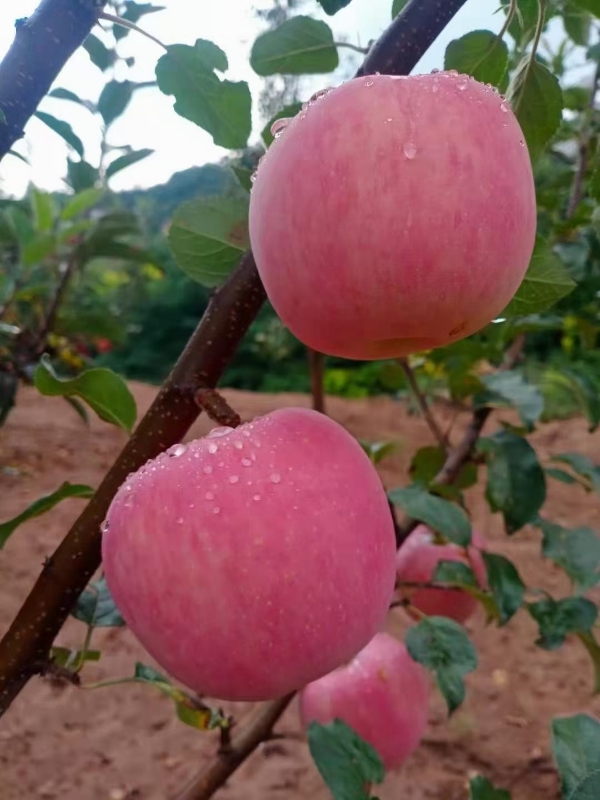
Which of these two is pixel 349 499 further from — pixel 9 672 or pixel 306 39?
pixel 306 39

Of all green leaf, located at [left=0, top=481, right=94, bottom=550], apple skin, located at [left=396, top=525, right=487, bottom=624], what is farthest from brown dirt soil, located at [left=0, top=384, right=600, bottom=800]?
green leaf, located at [left=0, top=481, right=94, bottom=550]

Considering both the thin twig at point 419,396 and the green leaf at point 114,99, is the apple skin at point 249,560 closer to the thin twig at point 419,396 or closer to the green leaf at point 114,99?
the thin twig at point 419,396

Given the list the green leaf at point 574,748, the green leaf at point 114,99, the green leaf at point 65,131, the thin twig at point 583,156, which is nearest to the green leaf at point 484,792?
the green leaf at point 574,748

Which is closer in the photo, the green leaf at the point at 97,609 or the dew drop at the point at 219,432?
the dew drop at the point at 219,432

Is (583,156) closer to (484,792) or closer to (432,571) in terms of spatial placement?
(432,571)

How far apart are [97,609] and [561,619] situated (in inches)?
17.3

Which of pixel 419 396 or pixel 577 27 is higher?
pixel 577 27

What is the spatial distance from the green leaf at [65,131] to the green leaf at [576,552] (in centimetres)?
74

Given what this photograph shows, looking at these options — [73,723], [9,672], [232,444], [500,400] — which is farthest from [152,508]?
[73,723]

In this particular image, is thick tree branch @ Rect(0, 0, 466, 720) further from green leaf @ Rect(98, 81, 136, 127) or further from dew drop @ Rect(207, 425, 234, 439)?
green leaf @ Rect(98, 81, 136, 127)

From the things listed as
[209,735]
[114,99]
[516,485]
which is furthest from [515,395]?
[114,99]

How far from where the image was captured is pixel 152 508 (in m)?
0.33

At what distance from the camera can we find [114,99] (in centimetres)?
122

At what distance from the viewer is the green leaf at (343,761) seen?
47 centimetres
